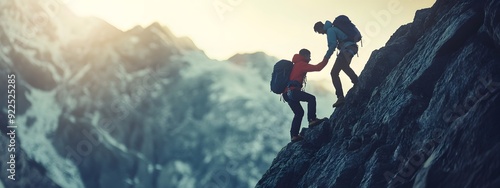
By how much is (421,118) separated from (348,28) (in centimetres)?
485

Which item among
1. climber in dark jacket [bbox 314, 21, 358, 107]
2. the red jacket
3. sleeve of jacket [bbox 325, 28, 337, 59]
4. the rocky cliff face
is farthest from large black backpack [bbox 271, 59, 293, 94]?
the rocky cliff face

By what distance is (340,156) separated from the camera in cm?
1434

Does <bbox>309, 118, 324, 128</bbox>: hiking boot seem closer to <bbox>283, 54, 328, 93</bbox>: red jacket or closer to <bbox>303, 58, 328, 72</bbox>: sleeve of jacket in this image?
<bbox>283, 54, 328, 93</bbox>: red jacket

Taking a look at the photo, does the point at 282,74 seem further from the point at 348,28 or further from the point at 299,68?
the point at 348,28

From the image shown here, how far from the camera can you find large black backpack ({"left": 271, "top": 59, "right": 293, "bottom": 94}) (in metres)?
16.2

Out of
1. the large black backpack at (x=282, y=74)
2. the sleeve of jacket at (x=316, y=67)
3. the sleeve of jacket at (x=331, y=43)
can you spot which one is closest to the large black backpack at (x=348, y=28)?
the sleeve of jacket at (x=331, y=43)

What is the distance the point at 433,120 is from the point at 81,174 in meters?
209

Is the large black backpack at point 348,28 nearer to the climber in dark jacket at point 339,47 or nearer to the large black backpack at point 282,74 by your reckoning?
the climber in dark jacket at point 339,47

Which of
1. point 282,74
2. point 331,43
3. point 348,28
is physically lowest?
point 331,43

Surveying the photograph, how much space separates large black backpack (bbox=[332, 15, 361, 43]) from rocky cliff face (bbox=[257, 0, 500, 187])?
183cm

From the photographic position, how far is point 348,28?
15.2 metres

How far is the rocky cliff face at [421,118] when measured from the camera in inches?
302

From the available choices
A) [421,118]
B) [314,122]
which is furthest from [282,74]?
[421,118]

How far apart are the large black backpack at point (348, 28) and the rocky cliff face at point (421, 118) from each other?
6.00 ft
